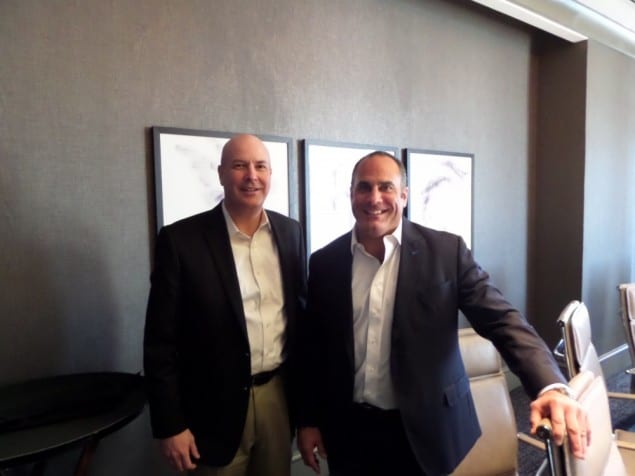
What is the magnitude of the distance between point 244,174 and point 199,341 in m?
0.54

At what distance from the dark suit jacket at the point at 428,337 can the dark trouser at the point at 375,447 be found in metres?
0.03

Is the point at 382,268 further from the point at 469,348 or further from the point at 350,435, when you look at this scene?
the point at 469,348

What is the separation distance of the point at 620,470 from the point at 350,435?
88 cm

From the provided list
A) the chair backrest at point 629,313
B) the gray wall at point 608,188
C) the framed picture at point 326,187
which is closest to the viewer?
the framed picture at point 326,187

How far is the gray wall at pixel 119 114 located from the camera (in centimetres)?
163

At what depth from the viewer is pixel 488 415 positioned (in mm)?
1937

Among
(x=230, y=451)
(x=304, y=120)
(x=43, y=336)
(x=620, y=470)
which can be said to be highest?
(x=304, y=120)

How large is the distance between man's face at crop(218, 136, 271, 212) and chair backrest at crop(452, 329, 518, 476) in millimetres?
1105

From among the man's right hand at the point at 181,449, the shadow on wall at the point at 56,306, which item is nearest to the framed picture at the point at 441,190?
the shadow on wall at the point at 56,306

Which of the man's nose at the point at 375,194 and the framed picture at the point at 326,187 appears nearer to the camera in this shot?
the man's nose at the point at 375,194

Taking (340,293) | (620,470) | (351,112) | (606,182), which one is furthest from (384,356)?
(606,182)

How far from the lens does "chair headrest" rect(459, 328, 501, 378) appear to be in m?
1.96

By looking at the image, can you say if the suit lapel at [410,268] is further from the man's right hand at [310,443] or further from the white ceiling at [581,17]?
the white ceiling at [581,17]

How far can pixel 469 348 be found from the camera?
1.97 meters
